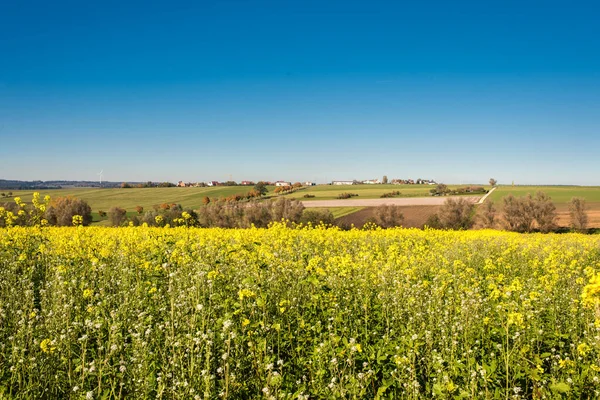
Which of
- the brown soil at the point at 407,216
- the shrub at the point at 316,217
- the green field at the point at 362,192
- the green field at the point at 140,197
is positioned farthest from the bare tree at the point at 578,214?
the green field at the point at 140,197

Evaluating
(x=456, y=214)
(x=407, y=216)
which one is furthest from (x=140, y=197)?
(x=456, y=214)

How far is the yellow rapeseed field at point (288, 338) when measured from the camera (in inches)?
164

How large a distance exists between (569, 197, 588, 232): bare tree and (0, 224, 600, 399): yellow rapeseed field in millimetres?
62653

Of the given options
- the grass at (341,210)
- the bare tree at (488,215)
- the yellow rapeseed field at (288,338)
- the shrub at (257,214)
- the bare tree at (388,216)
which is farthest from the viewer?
the grass at (341,210)

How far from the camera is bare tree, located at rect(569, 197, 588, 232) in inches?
2350

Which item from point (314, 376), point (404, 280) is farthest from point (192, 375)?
point (404, 280)

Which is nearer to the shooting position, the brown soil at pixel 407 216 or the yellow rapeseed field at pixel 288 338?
the yellow rapeseed field at pixel 288 338

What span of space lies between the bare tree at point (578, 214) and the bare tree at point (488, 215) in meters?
11.6

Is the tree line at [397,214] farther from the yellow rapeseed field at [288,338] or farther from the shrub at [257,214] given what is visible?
the yellow rapeseed field at [288,338]

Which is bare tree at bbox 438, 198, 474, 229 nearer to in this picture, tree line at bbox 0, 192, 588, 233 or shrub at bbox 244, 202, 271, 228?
tree line at bbox 0, 192, 588, 233

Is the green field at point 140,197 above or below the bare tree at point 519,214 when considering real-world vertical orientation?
above

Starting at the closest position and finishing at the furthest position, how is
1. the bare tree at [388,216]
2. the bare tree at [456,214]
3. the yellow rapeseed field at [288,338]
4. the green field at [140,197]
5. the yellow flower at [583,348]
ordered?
the yellow rapeseed field at [288,338]
the yellow flower at [583,348]
the bare tree at [456,214]
the bare tree at [388,216]
the green field at [140,197]

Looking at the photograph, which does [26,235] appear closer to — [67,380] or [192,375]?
[67,380]

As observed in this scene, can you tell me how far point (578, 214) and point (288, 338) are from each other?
72310 millimetres
